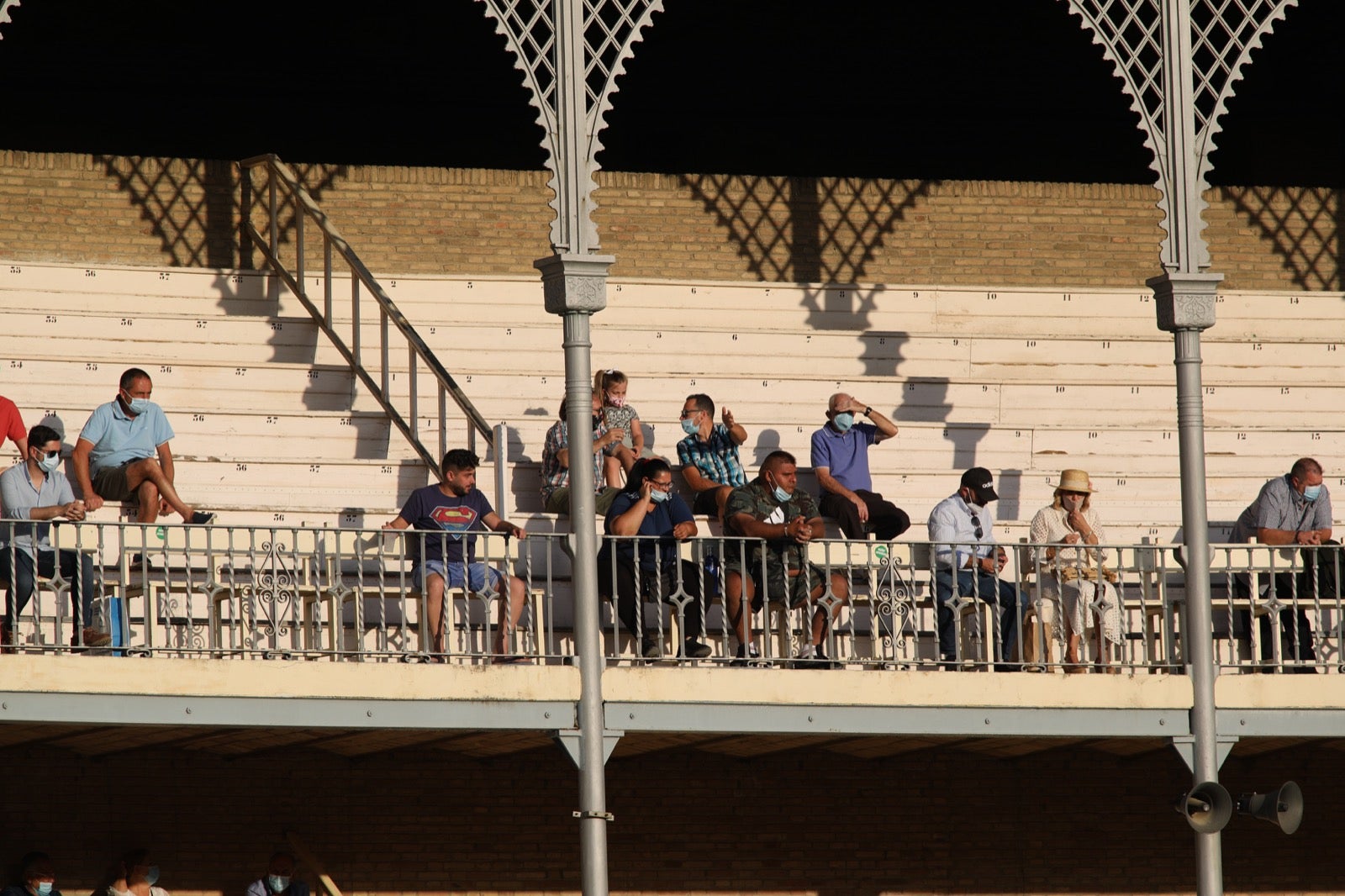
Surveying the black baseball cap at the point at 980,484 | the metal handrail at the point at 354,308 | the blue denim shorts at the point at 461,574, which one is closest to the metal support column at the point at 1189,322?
the black baseball cap at the point at 980,484

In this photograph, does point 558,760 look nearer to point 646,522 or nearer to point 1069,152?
point 646,522

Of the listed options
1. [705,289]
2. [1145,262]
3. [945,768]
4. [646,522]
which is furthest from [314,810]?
[1145,262]

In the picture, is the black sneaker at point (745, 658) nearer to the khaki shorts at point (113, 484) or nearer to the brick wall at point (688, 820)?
the brick wall at point (688, 820)

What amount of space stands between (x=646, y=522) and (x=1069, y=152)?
9.30 metres

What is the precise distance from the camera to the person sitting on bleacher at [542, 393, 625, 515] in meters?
14.0

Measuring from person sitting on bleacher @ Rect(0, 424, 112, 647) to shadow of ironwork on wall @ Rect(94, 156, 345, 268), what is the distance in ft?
18.0

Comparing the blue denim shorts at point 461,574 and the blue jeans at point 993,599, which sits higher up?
the blue denim shorts at point 461,574

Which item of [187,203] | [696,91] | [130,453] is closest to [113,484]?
[130,453]

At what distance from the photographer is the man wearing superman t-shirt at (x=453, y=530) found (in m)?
12.3

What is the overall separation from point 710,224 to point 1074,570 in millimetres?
6705

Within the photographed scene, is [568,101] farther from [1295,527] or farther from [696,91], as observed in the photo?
[696,91]

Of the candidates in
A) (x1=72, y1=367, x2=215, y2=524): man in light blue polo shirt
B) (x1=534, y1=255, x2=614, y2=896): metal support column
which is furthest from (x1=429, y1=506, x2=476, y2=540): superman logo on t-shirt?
(x1=72, y1=367, x2=215, y2=524): man in light blue polo shirt

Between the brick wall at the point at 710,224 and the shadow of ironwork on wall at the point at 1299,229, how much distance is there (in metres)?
0.01

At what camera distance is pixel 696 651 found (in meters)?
12.6
